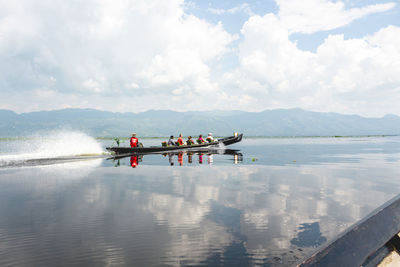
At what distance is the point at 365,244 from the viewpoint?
2.80m

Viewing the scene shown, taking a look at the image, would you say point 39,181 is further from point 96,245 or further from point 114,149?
point 114,149

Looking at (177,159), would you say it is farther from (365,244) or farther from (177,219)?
(365,244)

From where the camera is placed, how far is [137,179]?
22078 mm

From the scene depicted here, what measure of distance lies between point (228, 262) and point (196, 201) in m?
7.09

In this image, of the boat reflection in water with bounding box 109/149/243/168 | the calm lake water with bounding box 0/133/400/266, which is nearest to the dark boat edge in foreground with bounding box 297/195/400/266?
the calm lake water with bounding box 0/133/400/266

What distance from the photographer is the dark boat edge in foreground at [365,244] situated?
95.3 inches

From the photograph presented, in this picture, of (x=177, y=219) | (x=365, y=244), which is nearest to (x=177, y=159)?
(x=177, y=219)

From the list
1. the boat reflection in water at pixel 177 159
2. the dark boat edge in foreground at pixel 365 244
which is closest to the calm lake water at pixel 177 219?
the dark boat edge in foreground at pixel 365 244

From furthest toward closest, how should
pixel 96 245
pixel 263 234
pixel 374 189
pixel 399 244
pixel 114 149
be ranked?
1. pixel 114 149
2. pixel 374 189
3. pixel 263 234
4. pixel 96 245
5. pixel 399 244

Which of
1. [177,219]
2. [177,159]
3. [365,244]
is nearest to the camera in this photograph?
[365,244]

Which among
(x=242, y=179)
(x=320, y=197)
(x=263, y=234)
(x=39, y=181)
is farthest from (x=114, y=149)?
(x=263, y=234)

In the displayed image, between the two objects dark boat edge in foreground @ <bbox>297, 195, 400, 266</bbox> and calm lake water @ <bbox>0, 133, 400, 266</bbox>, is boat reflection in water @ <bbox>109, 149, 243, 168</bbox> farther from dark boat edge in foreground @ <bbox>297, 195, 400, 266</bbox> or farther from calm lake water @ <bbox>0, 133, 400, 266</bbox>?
dark boat edge in foreground @ <bbox>297, 195, 400, 266</bbox>

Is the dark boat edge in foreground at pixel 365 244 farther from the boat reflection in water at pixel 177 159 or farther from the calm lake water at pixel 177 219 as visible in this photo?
the boat reflection in water at pixel 177 159

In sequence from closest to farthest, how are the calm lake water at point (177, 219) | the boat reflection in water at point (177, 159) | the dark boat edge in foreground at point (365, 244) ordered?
the dark boat edge in foreground at point (365, 244), the calm lake water at point (177, 219), the boat reflection in water at point (177, 159)
